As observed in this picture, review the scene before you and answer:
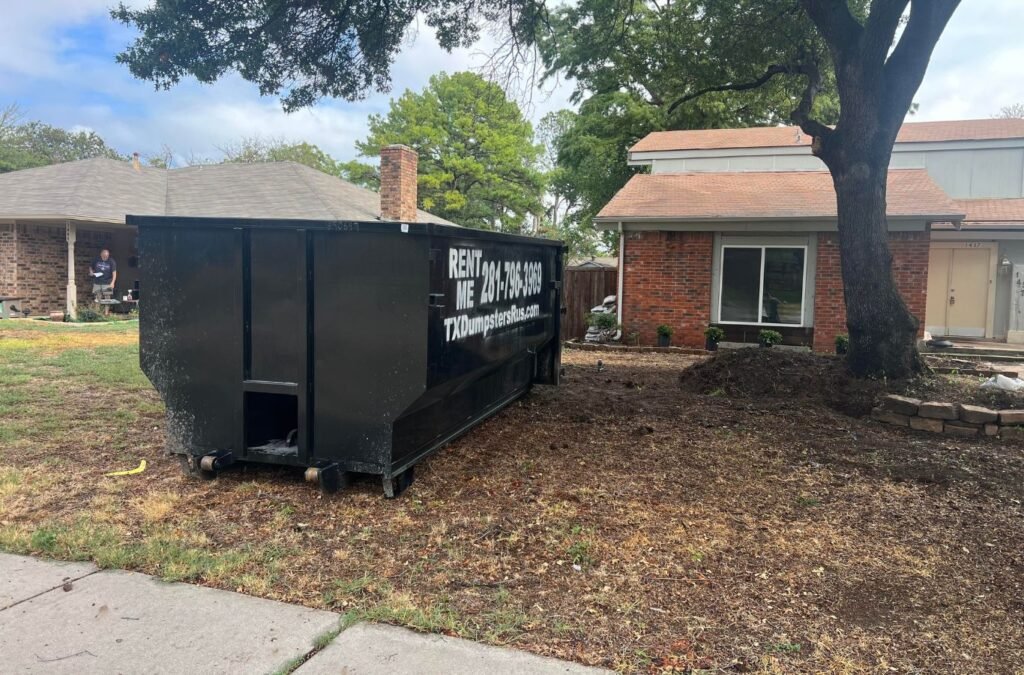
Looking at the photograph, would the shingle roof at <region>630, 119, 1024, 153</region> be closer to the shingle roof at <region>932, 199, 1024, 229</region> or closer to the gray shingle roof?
the shingle roof at <region>932, 199, 1024, 229</region>

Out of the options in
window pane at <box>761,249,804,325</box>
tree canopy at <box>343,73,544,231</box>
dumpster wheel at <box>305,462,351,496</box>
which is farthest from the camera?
tree canopy at <box>343,73,544,231</box>

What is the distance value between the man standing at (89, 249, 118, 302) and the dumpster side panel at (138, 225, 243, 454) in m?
17.0

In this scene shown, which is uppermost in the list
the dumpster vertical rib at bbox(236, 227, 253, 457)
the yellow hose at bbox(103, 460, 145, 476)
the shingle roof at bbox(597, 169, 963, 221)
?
the shingle roof at bbox(597, 169, 963, 221)

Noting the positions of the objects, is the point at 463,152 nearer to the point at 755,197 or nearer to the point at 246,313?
the point at 755,197

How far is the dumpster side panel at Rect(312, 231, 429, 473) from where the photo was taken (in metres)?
4.36

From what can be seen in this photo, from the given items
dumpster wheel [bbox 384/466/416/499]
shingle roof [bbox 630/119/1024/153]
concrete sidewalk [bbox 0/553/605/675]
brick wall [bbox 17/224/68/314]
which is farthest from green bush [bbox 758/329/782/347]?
brick wall [bbox 17/224/68/314]

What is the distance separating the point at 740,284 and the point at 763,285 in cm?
45

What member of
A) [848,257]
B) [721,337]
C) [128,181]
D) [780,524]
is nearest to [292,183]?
[128,181]

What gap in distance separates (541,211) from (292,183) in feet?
68.2

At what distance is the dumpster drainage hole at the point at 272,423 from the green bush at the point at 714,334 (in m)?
10.5

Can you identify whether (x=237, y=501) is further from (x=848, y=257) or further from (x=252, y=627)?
(x=848, y=257)

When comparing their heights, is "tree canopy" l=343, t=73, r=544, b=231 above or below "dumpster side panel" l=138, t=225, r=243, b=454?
above

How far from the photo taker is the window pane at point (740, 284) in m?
14.3

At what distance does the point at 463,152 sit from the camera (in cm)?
3747
